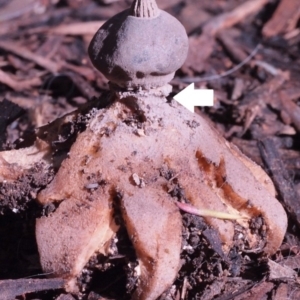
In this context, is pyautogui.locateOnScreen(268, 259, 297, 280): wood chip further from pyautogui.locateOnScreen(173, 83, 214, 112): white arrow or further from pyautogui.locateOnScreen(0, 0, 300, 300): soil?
pyautogui.locateOnScreen(173, 83, 214, 112): white arrow

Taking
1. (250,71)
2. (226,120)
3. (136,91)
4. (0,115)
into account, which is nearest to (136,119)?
(136,91)

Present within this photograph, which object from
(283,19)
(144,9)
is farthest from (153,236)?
(283,19)

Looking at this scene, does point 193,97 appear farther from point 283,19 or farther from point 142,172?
point 283,19

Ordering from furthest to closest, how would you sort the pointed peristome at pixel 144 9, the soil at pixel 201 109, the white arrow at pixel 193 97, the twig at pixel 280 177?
1. the twig at pixel 280 177
2. the white arrow at pixel 193 97
3. the soil at pixel 201 109
4. the pointed peristome at pixel 144 9

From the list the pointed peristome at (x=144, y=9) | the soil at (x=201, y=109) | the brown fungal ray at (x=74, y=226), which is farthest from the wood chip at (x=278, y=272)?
the pointed peristome at (x=144, y=9)

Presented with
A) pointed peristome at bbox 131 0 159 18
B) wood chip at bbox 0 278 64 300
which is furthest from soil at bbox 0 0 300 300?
pointed peristome at bbox 131 0 159 18

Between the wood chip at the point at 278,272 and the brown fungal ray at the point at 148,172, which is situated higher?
the brown fungal ray at the point at 148,172

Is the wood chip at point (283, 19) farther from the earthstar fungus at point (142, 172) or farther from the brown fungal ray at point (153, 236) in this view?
the brown fungal ray at point (153, 236)

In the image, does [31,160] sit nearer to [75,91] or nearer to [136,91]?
[136,91]
